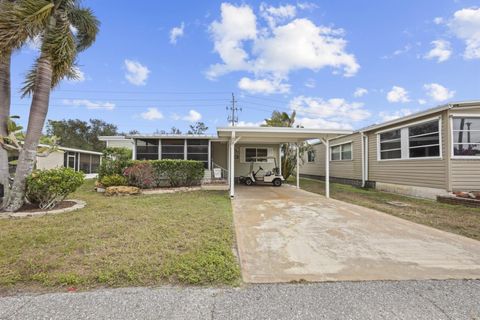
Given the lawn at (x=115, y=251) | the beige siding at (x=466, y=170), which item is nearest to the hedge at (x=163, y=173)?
the lawn at (x=115, y=251)

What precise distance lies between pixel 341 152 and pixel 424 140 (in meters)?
6.44

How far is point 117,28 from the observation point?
12.0 metres

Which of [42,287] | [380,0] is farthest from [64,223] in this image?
[380,0]

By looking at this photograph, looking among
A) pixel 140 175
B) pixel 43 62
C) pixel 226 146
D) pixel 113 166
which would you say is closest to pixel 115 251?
pixel 43 62

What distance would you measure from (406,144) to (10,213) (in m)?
13.2

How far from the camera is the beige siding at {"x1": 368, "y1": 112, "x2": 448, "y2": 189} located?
8227 millimetres

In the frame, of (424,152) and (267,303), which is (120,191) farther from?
(424,152)

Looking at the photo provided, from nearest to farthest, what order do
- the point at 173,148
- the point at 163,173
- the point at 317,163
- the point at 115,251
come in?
the point at 115,251 < the point at 163,173 < the point at 173,148 < the point at 317,163

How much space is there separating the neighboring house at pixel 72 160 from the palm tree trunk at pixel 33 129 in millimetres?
9234

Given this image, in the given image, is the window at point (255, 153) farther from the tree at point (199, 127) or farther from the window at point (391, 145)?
the tree at point (199, 127)

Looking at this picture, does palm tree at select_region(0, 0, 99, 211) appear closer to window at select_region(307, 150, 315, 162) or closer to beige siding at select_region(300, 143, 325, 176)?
beige siding at select_region(300, 143, 325, 176)

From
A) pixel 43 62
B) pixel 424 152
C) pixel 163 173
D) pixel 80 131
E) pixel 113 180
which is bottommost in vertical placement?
pixel 113 180

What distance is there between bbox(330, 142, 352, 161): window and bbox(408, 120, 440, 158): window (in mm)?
4640

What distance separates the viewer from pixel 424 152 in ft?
30.0
